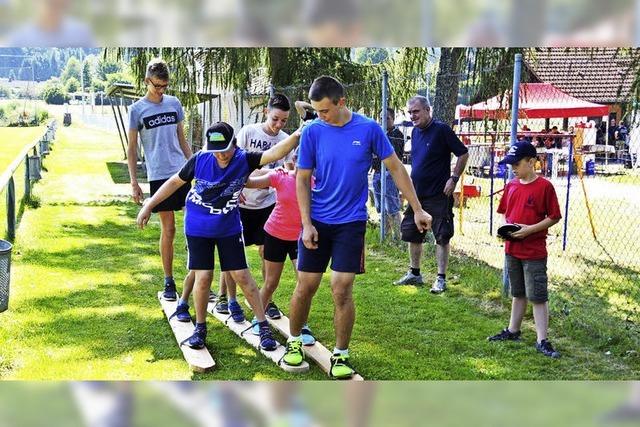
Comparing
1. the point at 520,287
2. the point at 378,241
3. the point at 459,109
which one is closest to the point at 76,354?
the point at 520,287

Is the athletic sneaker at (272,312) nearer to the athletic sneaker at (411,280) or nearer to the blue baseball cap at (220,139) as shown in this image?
the blue baseball cap at (220,139)

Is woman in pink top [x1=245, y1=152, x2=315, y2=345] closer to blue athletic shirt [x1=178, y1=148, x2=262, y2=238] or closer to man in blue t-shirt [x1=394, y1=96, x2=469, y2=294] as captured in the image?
blue athletic shirt [x1=178, y1=148, x2=262, y2=238]

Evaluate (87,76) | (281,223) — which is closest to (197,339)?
(281,223)

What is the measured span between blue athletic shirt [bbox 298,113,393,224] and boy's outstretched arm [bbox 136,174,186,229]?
729 mm

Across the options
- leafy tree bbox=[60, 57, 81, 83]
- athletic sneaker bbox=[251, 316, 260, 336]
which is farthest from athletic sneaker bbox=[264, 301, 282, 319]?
leafy tree bbox=[60, 57, 81, 83]

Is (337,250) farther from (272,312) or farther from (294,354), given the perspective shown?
(272,312)

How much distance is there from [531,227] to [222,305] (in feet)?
6.90

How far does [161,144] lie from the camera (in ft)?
16.3

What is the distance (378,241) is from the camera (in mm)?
8133

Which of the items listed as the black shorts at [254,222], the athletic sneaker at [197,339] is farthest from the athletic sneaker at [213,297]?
the athletic sneaker at [197,339]

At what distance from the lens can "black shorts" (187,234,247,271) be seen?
13.5 feet

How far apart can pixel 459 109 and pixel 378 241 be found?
5.70 feet
